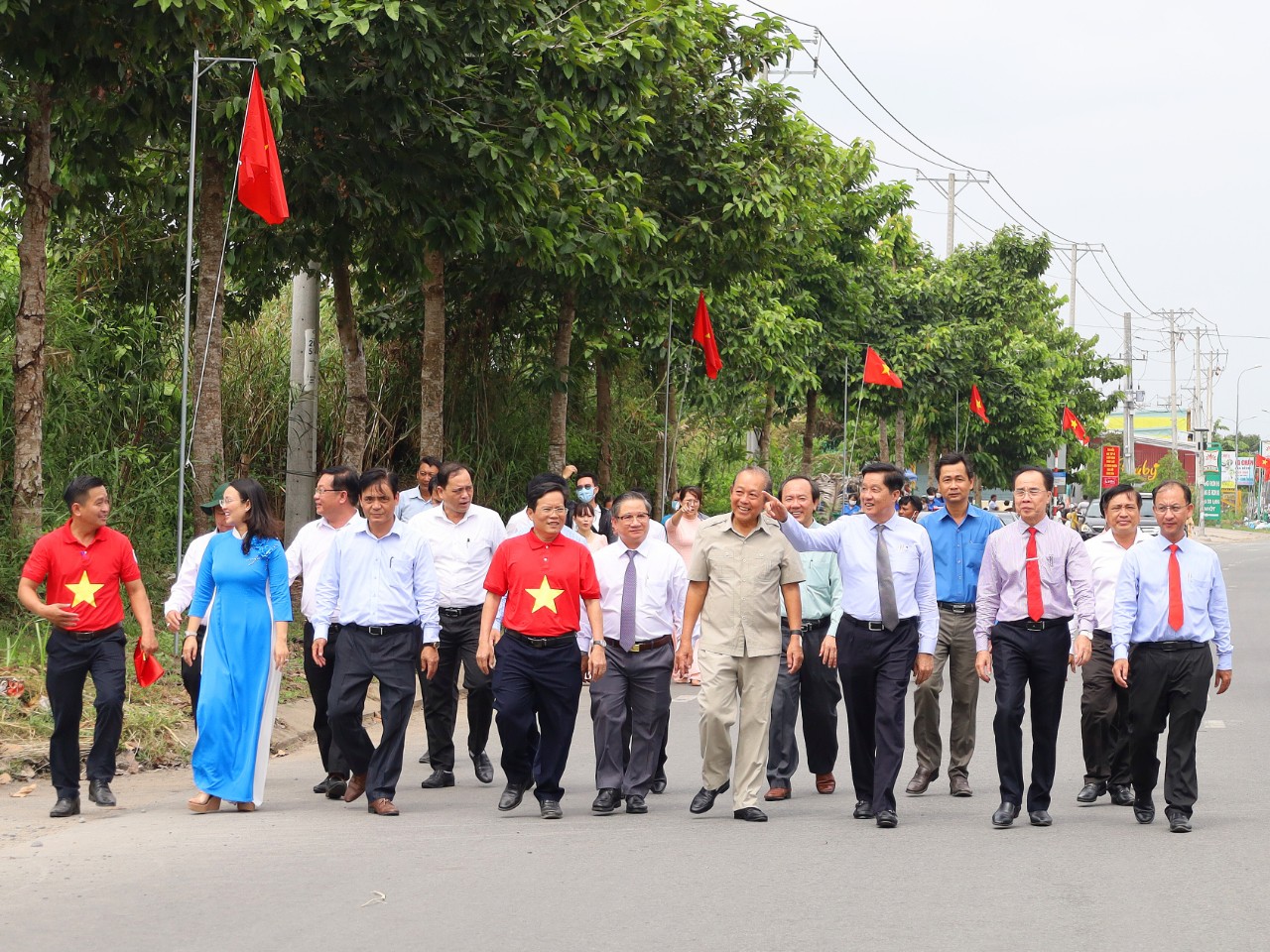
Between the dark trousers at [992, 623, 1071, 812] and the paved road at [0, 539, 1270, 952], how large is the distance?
0.23 metres

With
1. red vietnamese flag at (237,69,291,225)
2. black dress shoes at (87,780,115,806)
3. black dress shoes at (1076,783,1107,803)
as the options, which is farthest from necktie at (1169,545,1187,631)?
red vietnamese flag at (237,69,291,225)

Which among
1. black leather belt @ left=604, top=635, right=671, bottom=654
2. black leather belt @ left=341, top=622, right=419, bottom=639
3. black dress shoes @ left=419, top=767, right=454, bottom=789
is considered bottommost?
black dress shoes @ left=419, top=767, right=454, bottom=789

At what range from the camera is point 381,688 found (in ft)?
28.6

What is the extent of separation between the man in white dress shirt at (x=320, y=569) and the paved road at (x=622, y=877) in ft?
0.77

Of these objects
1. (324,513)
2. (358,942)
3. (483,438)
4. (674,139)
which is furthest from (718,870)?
(483,438)

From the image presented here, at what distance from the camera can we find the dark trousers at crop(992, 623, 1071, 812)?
8.37m

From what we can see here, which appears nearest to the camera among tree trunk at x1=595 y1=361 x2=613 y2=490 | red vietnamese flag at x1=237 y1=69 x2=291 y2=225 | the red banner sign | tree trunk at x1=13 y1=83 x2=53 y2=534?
red vietnamese flag at x1=237 y1=69 x2=291 y2=225

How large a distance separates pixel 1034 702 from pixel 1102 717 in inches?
42.5

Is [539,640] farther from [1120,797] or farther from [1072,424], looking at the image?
[1072,424]

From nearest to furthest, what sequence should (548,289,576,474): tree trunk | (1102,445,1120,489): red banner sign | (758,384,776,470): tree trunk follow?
(548,289,576,474): tree trunk
(758,384,776,470): tree trunk
(1102,445,1120,489): red banner sign

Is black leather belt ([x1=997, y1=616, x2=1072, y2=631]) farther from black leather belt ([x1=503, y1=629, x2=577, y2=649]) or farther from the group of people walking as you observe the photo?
black leather belt ([x1=503, y1=629, x2=577, y2=649])

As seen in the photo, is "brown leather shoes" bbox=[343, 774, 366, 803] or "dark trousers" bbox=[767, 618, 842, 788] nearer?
"brown leather shoes" bbox=[343, 774, 366, 803]

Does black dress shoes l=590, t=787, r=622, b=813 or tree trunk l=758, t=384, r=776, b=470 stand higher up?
tree trunk l=758, t=384, r=776, b=470

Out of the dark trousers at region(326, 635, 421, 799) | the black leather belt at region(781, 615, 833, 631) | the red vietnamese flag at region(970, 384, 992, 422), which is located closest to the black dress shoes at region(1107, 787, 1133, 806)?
the black leather belt at region(781, 615, 833, 631)
